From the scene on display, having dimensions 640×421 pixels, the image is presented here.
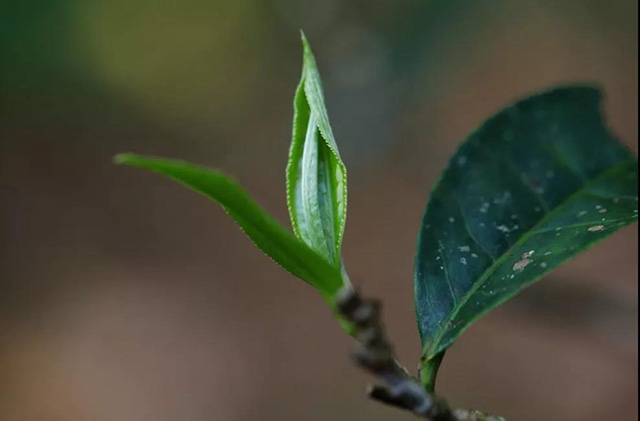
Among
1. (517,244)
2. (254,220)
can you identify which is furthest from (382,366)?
(517,244)

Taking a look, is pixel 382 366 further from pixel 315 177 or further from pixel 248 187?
pixel 248 187

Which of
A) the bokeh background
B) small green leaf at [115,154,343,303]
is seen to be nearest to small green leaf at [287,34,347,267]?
small green leaf at [115,154,343,303]

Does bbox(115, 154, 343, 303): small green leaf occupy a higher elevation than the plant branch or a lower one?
higher

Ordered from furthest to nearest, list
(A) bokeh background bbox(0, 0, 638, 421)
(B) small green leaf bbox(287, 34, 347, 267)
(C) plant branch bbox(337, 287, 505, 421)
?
(A) bokeh background bbox(0, 0, 638, 421) → (B) small green leaf bbox(287, 34, 347, 267) → (C) plant branch bbox(337, 287, 505, 421)

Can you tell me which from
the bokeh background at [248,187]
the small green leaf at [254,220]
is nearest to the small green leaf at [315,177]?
the small green leaf at [254,220]

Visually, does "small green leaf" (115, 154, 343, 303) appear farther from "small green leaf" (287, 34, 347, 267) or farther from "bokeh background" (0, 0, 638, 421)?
"bokeh background" (0, 0, 638, 421)

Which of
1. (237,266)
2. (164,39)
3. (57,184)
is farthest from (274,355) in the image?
(164,39)

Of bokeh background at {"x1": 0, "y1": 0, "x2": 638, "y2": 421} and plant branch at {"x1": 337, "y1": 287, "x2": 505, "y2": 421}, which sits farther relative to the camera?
bokeh background at {"x1": 0, "y1": 0, "x2": 638, "y2": 421}

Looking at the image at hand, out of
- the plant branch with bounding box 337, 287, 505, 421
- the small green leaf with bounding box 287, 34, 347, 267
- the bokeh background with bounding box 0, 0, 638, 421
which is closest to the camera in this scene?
the plant branch with bounding box 337, 287, 505, 421
